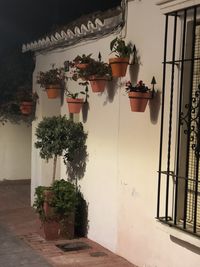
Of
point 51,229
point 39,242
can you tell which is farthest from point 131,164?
point 39,242

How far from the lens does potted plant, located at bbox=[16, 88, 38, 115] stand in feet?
31.7

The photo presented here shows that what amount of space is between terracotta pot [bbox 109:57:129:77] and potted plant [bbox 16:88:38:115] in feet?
12.0

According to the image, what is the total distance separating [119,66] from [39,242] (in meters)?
2.94

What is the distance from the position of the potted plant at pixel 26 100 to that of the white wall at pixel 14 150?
2520 mm

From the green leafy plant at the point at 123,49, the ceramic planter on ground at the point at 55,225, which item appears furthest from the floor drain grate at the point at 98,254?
the green leafy plant at the point at 123,49

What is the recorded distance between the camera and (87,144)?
301 inches

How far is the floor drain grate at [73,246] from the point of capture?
6.95m

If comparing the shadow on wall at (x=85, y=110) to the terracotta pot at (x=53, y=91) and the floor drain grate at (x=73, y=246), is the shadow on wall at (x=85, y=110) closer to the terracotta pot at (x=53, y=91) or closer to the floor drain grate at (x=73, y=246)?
the terracotta pot at (x=53, y=91)

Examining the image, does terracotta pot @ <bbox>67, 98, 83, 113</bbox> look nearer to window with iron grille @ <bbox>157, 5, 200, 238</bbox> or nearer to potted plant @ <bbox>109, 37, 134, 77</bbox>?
potted plant @ <bbox>109, 37, 134, 77</bbox>

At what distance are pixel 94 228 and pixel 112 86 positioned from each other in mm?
2186

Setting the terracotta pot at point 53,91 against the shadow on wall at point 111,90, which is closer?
the shadow on wall at point 111,90

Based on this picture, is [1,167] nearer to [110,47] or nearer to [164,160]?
[110,47]

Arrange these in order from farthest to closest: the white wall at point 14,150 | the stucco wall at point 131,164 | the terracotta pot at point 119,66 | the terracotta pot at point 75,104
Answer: the white wall at point 14,150 → the terracotta pot at point 75,104 → the terracotta pot at point 119,66 → the stucco wall at point 131,164

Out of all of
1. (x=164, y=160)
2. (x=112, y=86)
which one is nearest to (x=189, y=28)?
(x=164, y=160)
